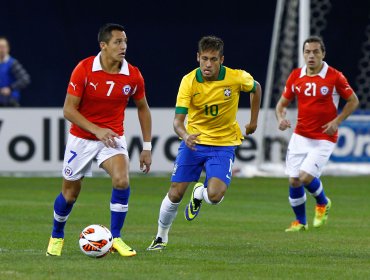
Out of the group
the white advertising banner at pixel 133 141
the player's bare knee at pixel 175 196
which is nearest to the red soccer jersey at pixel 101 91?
the player's bare knee at pixel 175 196

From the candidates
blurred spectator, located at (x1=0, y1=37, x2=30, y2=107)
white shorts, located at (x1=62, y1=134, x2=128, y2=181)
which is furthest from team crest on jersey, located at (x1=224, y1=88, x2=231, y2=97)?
blurred spectator, located at (x1=0, y1=37, x2=30, y2=107)

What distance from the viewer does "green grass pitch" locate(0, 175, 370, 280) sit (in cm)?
939

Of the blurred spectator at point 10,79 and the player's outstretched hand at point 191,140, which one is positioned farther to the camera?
the blurred spectator at point 10,79

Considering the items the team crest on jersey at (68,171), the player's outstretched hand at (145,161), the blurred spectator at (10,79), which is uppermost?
the player's outstretched hand at (145,161)

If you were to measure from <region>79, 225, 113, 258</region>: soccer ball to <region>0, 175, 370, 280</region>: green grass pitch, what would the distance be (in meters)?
0.09

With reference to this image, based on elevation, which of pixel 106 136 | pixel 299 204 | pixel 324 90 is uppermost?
pixel 106 136

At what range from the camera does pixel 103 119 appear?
1066 centimetres

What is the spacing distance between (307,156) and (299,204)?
66 centimetres

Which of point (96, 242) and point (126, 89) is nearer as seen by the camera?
point (96, 242)

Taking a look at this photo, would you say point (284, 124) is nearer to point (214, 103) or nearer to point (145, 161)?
point (214, 103)

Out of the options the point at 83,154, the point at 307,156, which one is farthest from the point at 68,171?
the point at 307,156

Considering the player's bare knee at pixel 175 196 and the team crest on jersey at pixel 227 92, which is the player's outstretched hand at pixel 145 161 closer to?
the player's bare knee at pixel 175 196

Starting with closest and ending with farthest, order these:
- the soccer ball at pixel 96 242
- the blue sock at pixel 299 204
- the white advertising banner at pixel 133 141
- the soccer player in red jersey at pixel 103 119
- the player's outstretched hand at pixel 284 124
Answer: the soccer ball at pixel 96 242 → the soccer player in red jersey at pixel 103 119 → the player's outstretched hand at pixel 284 124 → the blue sock at pixel 299 204 → the white advertising banner at pixel 133 141

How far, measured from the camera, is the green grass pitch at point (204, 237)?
30.8 feet
